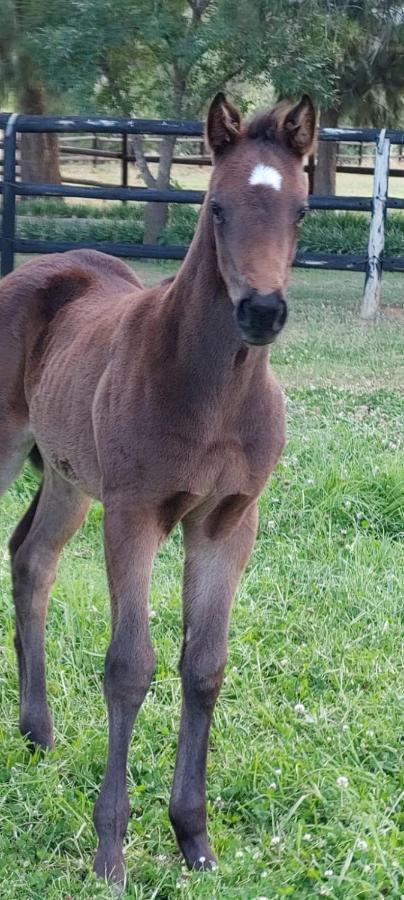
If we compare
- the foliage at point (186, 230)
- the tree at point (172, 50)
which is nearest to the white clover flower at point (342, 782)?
the tree at point (172, 50)

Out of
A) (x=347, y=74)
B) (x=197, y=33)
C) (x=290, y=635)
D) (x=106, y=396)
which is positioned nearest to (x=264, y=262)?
(x=106, y=396)

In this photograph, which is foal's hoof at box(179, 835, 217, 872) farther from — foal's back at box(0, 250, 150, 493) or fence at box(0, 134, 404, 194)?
fence at box(0, 134, 404, 194)

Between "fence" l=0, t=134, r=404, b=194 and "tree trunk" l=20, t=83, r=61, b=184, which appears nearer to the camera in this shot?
"tree trunk" l=20, t=83, r=61, b=184

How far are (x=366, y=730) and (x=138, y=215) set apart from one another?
620 inches

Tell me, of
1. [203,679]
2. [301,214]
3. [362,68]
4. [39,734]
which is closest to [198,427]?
[301,214]

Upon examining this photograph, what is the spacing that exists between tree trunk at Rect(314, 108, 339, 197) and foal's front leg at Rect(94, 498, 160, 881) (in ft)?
52.0

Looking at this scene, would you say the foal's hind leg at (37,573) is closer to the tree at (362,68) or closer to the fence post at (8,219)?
the fence post at (8,219)

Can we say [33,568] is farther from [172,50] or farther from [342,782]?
[172,50]

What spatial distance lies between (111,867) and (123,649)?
0.57 meters

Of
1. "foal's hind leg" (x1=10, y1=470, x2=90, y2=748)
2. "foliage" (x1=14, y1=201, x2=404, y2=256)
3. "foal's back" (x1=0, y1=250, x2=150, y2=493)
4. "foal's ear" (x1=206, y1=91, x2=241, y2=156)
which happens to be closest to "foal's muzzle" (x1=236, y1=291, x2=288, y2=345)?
"foal's ear" (x1=206, y1=91, x2=241, y2=156)

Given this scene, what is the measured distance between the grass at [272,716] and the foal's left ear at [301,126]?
1781 mm

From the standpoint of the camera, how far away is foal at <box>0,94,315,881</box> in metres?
2.74

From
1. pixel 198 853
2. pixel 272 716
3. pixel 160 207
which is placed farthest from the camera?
pixel 160 207

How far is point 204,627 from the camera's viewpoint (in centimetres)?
325
